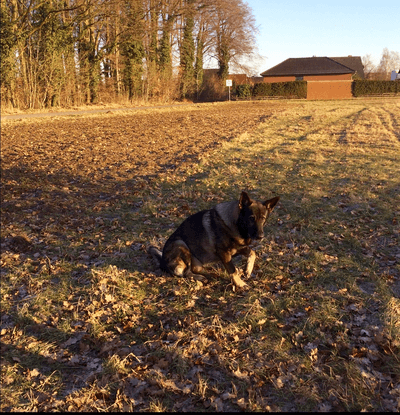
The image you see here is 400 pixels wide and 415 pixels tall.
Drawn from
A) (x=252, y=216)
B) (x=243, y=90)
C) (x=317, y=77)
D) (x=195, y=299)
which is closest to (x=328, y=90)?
(x=243, y=90)

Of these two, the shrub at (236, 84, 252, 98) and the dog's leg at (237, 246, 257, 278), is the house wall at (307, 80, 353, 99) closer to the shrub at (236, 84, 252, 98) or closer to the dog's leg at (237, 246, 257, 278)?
the shrub at (236, 84, 252, 98)

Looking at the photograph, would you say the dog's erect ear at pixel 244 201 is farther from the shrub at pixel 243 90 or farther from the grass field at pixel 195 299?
the shrub at pixel 243 90

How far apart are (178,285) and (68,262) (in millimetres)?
2605

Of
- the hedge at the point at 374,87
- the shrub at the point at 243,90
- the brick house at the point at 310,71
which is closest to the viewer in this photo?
the shrub at the point at 243,90

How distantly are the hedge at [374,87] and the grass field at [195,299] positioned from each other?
61145 mm

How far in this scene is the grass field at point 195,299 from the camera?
4.24 metres

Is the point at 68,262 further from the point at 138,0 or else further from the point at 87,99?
the point at 138,0

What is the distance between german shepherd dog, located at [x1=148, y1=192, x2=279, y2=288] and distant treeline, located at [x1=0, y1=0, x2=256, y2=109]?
3507 cm

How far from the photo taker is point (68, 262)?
7.67 meters

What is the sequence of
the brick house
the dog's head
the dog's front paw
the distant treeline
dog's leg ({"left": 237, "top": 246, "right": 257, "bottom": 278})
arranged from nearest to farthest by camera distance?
the dog's head
the dog's front paw
dog's leg ({"left": 237, "top": 246, "right": 257, "bottom": 278})
the distant treeline
the brick house

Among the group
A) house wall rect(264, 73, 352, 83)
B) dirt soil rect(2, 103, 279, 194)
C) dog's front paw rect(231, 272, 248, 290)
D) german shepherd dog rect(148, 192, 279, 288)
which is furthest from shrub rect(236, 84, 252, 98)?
dog's front paw rect(231, 272, 248, 290)

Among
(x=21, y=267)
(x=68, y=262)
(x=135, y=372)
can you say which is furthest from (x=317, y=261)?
(x=21, y=267)

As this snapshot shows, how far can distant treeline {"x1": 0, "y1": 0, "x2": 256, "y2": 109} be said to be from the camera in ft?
117

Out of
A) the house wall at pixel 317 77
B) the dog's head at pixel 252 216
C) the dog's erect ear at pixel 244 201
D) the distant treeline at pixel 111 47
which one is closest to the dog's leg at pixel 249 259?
the dog's head at pixel 252 216
